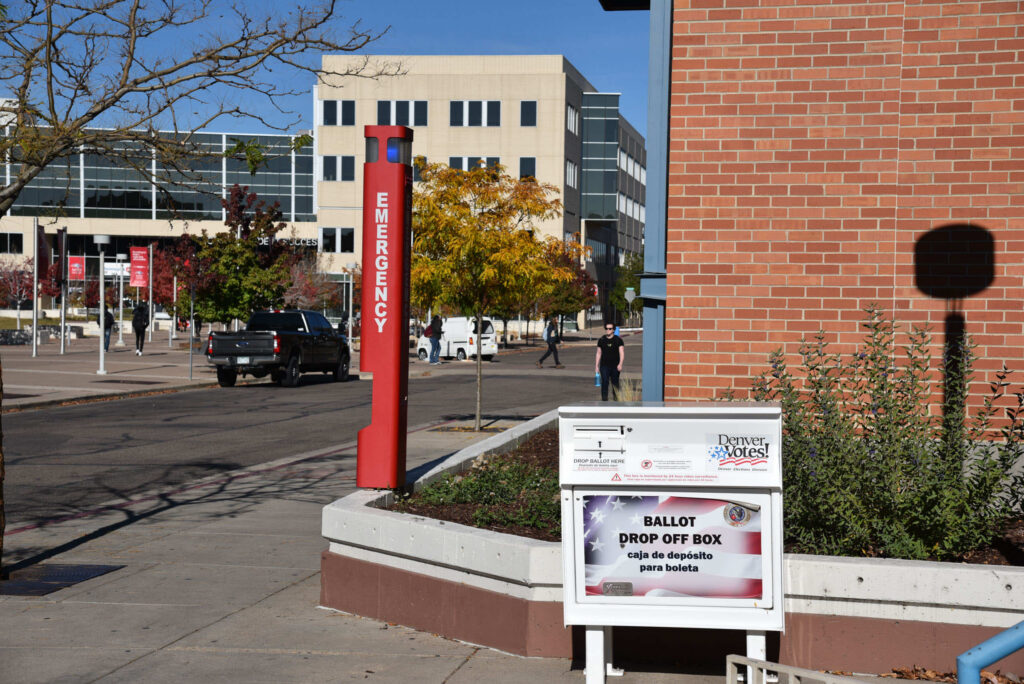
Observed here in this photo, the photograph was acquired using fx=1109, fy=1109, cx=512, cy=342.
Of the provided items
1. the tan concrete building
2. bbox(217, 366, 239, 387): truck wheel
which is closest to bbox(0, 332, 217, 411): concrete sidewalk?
bbox(217, 366, 239, 387): truck wheel

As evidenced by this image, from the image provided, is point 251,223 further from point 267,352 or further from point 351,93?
point 351,93

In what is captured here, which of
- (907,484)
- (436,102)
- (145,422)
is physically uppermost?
(436,102)

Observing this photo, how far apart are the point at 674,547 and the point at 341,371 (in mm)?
28234

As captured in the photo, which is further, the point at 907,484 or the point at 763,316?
the point at 763,316

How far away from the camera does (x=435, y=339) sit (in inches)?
1706

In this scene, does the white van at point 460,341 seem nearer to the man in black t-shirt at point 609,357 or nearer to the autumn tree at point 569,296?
the autumn tree at point 569,296

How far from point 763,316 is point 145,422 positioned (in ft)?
47.4

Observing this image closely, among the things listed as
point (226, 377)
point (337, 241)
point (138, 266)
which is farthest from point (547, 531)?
point (337, 241)

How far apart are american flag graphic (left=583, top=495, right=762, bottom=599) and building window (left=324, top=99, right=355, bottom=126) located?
71.7 meters

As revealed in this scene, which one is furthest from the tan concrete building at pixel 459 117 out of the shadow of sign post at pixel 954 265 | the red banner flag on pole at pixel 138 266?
the shadow of sign post at pixel 954 265

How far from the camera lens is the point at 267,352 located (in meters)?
28.6

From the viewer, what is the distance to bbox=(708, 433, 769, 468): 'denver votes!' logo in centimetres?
502

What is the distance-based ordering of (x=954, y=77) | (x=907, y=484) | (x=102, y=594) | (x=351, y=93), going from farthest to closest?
1. (x=351, y=93)
2. (x=954, y=77)
3. (x=102, y=594)
4. (x=907, y=484)

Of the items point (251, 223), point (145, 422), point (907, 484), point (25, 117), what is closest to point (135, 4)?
point (25, 117)
